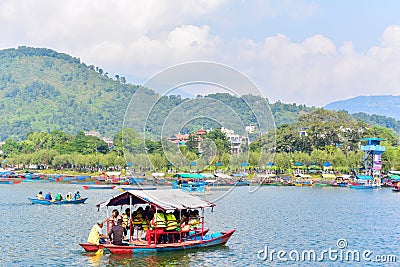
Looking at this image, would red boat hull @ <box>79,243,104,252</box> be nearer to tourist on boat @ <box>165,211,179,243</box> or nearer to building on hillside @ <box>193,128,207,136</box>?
tourist on boat @ <box>165,211,179,243</box>

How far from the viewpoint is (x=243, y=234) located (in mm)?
37625

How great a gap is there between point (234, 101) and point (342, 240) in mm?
15249

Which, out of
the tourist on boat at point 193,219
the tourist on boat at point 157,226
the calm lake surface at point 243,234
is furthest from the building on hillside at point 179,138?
the tourist on boat at point 157,226

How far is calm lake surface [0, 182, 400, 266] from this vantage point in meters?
28.5

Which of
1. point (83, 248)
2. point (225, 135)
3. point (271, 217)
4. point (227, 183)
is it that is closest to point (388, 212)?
point (271, 217)

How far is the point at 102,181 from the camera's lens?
105625mm

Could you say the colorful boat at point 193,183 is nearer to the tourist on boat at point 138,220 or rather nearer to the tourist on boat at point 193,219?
the tourist on boat at point 193,219

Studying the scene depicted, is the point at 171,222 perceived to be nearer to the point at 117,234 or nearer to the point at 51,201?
the point at 117,234

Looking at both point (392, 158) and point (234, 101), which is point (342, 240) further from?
point (392, 158)

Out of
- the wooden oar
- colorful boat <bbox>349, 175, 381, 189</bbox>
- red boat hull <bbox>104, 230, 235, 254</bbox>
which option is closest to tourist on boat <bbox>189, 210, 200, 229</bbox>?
red boat hull <bbox>104, 230, 235, 254</bbox>

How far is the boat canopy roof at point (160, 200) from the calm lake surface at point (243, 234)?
2.39m

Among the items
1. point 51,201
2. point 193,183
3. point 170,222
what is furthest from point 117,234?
point 193,183

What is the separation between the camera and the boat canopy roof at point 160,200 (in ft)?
93.8

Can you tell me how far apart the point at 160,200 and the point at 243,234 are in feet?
33.8
